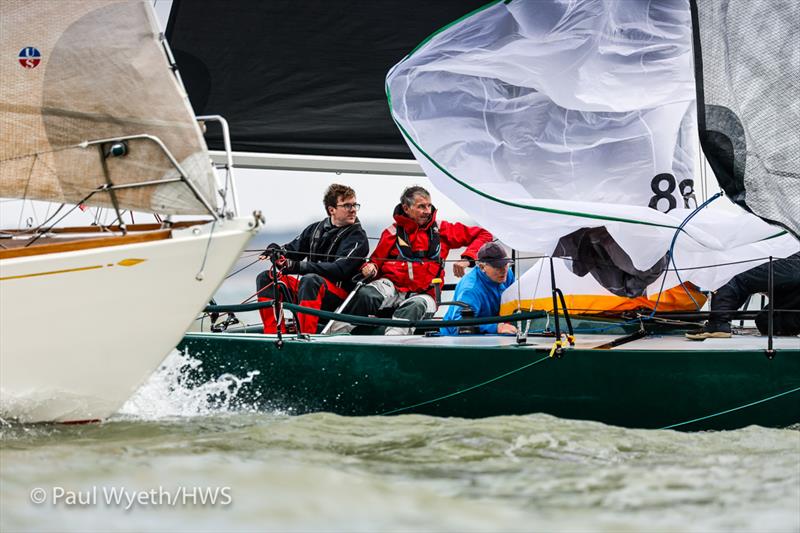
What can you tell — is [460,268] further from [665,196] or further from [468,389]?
[468,389]

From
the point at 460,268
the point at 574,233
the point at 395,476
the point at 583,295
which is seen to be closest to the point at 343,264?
the point at 460,268

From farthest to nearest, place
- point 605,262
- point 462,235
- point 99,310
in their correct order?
1. point 462,235
2. point 605,262
3. point 99,310

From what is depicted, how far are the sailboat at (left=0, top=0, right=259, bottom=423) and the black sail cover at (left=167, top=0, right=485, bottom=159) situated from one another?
2.72 metres

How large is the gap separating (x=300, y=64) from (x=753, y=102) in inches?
145

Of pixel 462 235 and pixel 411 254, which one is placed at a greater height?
pixel 462 235

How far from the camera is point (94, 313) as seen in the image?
14.2ft

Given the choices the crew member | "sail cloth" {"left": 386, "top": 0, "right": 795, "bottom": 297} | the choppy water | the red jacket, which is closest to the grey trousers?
the red jacket

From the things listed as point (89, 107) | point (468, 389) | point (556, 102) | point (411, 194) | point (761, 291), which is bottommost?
point (468, 389)

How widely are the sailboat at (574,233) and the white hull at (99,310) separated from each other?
996mm

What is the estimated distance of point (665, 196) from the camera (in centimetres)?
573

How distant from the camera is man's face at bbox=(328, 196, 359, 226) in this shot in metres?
6.65

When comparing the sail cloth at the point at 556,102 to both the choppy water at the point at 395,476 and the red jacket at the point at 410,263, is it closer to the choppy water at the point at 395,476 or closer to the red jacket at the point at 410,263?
the red jacket at the point at 410,263

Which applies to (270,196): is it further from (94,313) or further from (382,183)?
(94,313)

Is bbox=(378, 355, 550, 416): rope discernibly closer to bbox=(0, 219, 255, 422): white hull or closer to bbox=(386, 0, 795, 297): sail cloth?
bbox=(386, 0, 795, 297): sail cloth
